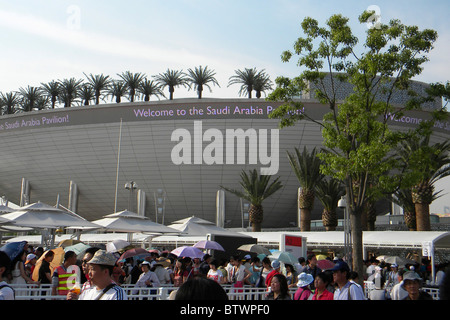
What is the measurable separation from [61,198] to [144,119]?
1847 cm

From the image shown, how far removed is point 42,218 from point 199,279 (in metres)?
16.4

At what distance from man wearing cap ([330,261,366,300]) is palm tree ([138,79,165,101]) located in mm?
53564

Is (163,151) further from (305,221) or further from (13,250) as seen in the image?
(13,250)

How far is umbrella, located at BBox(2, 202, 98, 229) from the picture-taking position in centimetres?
1719

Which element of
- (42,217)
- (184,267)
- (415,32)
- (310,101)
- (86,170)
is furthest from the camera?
(86,170)

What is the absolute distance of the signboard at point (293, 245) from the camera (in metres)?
18.0

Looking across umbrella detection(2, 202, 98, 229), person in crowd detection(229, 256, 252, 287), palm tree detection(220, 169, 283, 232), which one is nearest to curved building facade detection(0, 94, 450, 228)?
palm tree detection(220, 169, 283, 232)

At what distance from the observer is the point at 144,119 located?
48156 millimetres

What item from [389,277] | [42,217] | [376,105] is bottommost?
[389,277]

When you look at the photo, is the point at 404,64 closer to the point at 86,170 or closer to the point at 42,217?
the point at 42,217

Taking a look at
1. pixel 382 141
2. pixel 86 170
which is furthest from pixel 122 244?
pixel 86 170

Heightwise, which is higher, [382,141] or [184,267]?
[382,141]

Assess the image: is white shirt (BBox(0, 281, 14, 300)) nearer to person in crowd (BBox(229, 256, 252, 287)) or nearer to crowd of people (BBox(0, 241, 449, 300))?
crowd of people (BBox(0, 241, 449, 300))

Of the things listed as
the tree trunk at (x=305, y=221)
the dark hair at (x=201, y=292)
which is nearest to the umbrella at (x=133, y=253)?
the dark hair at (x=201, y=292)
